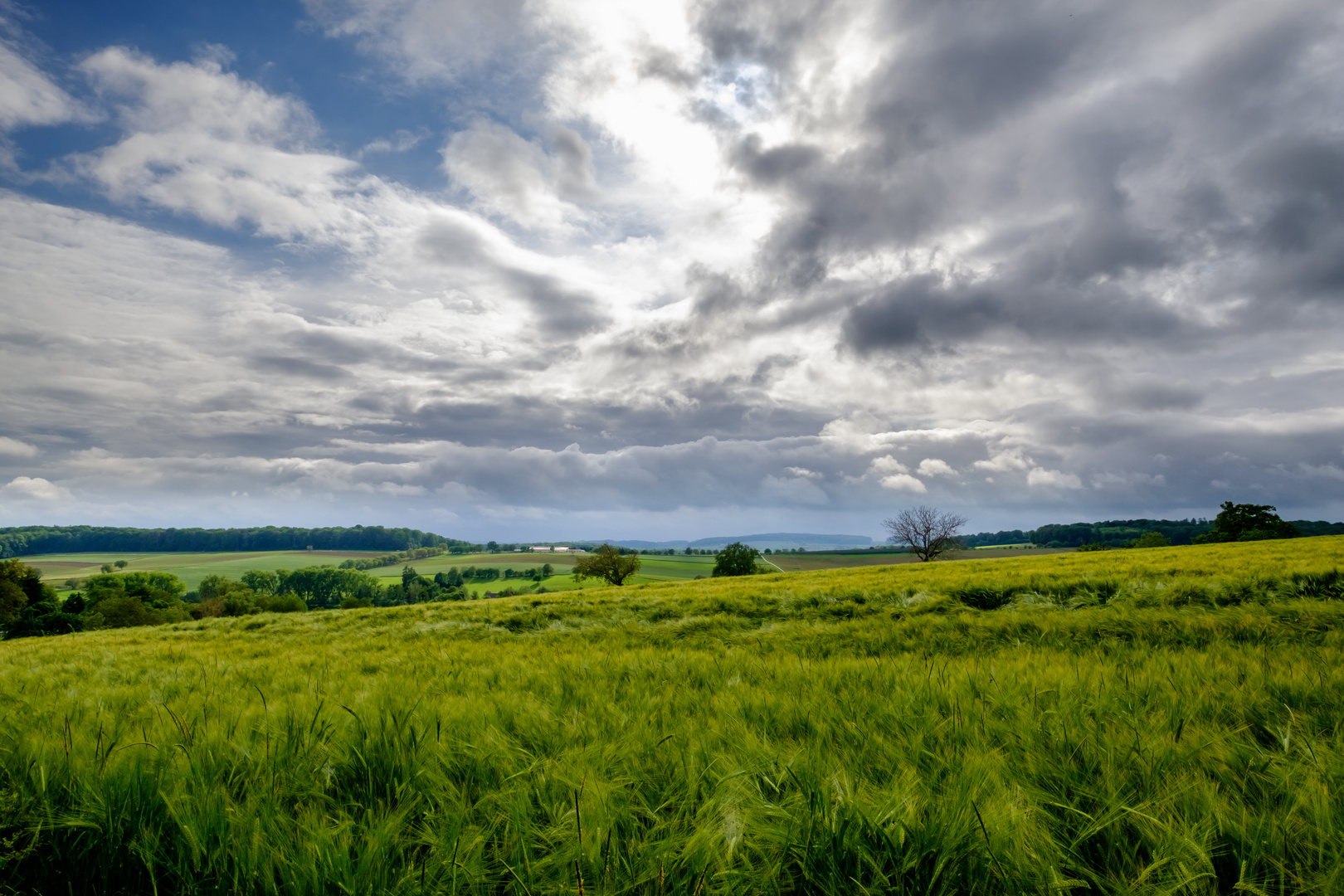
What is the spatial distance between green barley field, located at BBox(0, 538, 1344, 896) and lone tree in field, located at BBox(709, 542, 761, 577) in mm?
82267

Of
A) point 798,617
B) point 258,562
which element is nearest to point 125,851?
point 798,617

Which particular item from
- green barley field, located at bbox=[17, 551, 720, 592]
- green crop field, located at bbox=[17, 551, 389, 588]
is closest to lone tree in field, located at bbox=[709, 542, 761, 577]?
green barley field, located at bbox=[17, 551, 720, 592]

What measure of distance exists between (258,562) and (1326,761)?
227 meters

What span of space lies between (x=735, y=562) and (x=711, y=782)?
285 feet

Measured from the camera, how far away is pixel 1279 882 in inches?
61.0

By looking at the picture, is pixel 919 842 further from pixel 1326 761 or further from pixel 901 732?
pixel 1326 761

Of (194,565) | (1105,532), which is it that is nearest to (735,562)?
(1105,532)

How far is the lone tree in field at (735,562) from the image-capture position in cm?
8511

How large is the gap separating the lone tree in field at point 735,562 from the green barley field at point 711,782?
270 feet

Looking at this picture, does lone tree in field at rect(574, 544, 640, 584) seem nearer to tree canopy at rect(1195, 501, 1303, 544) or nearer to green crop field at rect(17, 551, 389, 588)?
tree canopy at rect(1195, 501, 1303, 544)

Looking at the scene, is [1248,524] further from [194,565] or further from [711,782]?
[194,565]

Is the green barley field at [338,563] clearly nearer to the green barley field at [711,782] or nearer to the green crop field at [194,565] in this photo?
the green crop field at [194,565]

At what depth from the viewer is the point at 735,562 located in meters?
86.4

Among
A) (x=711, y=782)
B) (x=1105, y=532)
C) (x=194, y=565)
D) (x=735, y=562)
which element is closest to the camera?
(x=711, y=782)
